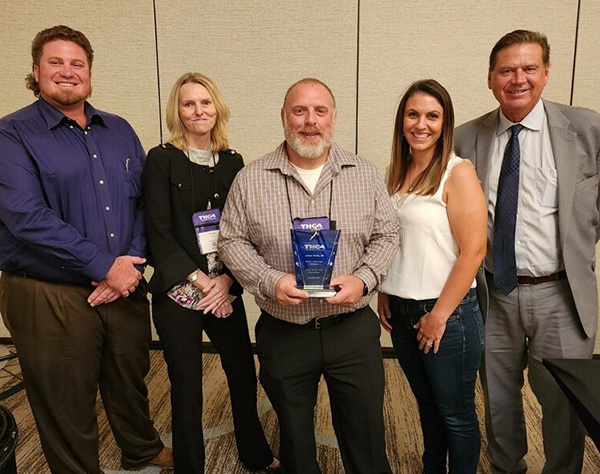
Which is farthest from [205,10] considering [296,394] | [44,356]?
[296,394]

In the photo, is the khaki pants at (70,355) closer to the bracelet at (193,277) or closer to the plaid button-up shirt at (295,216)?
the bracelet at (193,277)

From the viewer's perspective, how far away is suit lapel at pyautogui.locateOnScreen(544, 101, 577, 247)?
5.54 ft

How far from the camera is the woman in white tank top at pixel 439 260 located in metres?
1.58

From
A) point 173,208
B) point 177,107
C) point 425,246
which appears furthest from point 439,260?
point 177,107

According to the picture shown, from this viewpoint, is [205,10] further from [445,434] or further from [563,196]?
[445,434]

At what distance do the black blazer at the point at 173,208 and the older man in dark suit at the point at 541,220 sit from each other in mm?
1100

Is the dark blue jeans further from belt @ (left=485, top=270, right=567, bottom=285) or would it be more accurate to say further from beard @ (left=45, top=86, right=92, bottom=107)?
beard @ (left=45, top=86, right=92, bottom=107)

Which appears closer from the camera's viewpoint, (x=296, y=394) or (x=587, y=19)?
(x=296, y=394)

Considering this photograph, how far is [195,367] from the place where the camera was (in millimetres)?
1847

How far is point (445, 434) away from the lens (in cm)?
187

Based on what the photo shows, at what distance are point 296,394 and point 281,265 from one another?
46 cm

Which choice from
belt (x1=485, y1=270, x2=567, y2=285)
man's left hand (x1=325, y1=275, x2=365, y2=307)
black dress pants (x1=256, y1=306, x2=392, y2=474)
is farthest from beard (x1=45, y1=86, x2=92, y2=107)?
belt (x1=485, y1=270, x2=567, y2=285)

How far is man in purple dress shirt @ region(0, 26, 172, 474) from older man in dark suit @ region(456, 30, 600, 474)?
1434 mm

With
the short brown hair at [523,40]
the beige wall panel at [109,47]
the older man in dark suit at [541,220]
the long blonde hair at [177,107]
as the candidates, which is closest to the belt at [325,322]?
the older man in dark suit at [541,220]
